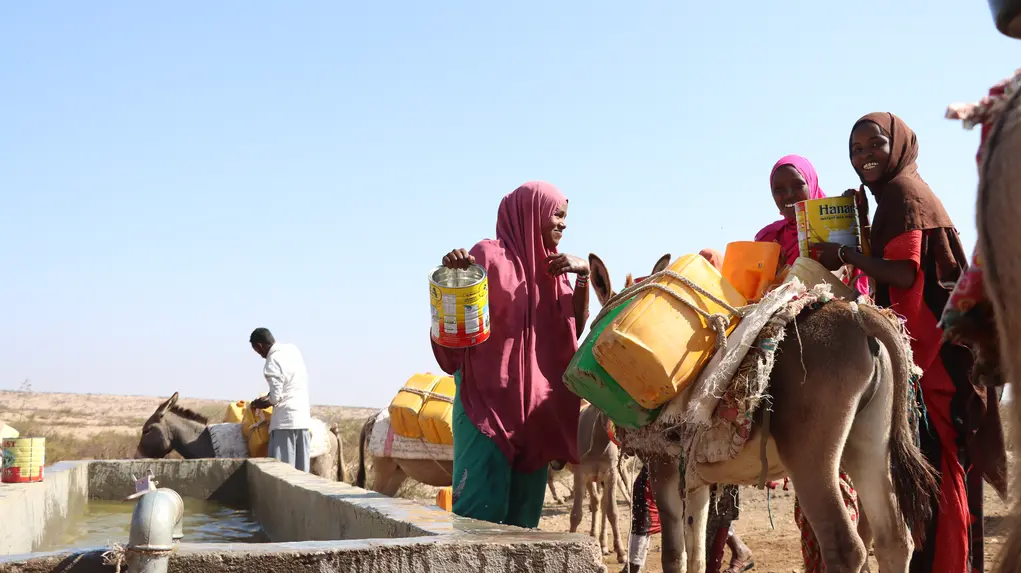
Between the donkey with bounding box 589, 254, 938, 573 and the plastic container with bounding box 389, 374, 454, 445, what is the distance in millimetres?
5089

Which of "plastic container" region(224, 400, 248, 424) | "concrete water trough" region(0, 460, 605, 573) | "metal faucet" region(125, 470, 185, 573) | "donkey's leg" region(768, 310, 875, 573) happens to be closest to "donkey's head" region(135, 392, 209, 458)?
"plastic container" region(224, 400, 248, 424)

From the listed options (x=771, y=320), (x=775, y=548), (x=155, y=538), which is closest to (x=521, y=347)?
(x=771, y=320)

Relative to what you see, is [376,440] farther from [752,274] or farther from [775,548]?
[752,274]

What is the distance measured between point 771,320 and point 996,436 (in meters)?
1.14

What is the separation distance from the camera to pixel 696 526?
537 cm

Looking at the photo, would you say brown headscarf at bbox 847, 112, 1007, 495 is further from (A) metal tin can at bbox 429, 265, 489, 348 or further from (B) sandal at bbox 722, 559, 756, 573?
(B) sandal at bbox 722, 559, 756, 573

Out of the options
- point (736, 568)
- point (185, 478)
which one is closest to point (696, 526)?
point (736, 568)

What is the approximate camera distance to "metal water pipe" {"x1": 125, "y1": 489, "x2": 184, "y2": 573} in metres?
2.35

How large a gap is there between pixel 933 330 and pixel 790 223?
133 centimetres

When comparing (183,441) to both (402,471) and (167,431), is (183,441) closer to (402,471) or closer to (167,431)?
(167,431)

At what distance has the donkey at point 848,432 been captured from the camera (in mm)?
4430

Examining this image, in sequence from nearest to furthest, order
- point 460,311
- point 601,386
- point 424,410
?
point 460,311 → point 601,386 → point 424,410

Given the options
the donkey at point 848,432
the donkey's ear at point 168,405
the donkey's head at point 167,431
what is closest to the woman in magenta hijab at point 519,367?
the donkey at point 848,432

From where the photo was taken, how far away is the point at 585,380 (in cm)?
476
